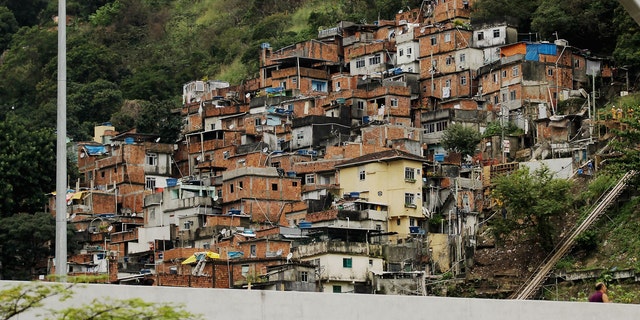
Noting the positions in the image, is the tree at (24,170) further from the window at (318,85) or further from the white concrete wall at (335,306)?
the white concrete wall at (335,306)

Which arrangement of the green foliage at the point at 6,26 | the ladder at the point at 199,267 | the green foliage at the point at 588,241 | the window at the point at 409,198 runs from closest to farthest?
1. the green foliage at the point at 588,241
2. the ladder at the point at 199,267
3. the window at the point at 409,198
4. the green foliage at the point at 6,26

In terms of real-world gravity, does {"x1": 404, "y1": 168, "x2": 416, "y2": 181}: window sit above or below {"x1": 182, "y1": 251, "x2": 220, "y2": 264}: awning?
above

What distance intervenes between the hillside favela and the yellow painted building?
7 centimetres

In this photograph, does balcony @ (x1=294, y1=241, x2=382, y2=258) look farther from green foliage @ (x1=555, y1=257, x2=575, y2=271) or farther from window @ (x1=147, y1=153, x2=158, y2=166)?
window @ (x1=147, y1=153, x2=158, y2=166)

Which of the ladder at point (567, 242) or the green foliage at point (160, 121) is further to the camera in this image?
the green foliage at point (160, 121)

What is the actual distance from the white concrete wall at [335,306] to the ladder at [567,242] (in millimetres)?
29025

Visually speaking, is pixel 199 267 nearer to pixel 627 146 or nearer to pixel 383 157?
pixel 383 157

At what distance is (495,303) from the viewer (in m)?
16.8

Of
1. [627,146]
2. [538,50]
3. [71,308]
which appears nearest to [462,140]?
[538,50]

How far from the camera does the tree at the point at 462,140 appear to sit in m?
58.9

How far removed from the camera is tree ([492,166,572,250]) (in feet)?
159

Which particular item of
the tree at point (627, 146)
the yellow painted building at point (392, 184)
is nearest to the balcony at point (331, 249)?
the yellow painted building at point (392, 184)

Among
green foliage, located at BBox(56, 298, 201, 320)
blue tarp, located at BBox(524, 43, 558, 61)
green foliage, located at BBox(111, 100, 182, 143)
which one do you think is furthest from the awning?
green foliage, located at BBox(56, 298, 201, 320)

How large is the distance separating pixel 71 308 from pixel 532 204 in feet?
118
